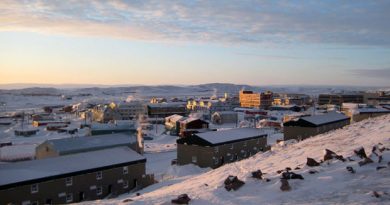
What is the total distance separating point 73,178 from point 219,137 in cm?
1484

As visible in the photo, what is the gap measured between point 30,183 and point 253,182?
13.5 meters

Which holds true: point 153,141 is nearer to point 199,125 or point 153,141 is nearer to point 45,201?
point 199,125

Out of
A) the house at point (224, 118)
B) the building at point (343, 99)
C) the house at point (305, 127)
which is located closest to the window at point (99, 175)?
the house at point (305, 127)

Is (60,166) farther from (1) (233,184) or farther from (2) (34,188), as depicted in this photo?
(1) (233,184)

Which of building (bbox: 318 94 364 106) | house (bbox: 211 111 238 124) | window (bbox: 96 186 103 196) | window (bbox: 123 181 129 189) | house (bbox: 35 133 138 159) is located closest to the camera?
window (bbox: 96 186 103 196)

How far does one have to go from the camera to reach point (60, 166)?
73.0 feet

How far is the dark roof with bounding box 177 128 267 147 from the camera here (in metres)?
32.1

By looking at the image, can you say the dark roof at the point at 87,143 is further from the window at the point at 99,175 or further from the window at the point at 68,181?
the window at the point at 68,181

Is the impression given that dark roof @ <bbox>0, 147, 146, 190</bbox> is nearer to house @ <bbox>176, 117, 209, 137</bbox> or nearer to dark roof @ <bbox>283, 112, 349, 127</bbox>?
dark roof @ <bbox>283, 112, 349, 127</bbox>

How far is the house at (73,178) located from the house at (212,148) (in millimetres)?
6700

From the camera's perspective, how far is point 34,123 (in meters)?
79.5

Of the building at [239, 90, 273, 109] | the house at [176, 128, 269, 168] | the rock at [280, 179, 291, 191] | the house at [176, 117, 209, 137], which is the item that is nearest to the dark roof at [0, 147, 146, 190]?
the house at [176, 128, 269, 168]

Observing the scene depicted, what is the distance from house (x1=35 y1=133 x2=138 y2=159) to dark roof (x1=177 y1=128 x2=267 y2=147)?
6.27 m

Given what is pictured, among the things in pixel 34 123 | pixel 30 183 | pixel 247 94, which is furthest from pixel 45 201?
pixel 247 94
